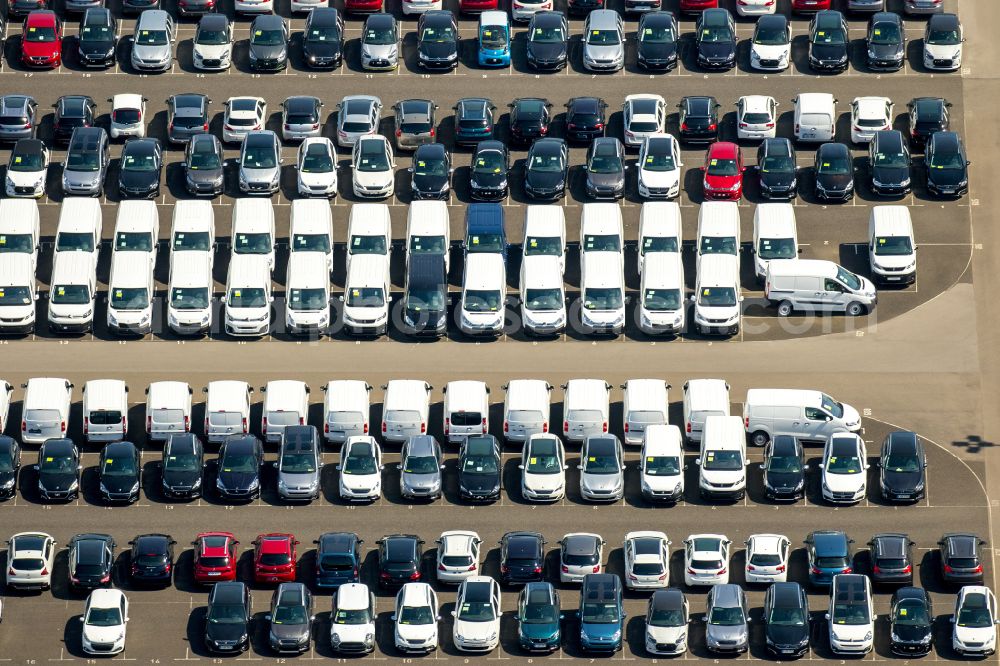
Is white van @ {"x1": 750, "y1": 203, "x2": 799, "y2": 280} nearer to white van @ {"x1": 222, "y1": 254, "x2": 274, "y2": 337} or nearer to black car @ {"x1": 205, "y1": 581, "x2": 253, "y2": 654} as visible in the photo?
white van @ {"x1": 222, "y1": 254, "x2": 274, "y2": 337}

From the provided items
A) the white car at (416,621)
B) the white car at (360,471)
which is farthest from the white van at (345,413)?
the white car at (416,621)

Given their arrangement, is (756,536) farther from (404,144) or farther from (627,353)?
(404,144)

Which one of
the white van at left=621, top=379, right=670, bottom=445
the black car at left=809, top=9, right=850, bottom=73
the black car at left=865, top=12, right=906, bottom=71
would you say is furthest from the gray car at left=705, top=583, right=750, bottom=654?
the black car at left=865, top=12, right=906, bottom=71

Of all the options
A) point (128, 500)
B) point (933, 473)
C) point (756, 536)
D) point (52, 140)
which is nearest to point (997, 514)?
point (933, 473)

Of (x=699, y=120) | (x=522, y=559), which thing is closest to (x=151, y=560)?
(x=522, y=559)

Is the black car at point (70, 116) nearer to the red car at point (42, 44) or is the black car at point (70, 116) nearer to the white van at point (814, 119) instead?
the red car at point (42, 44)
